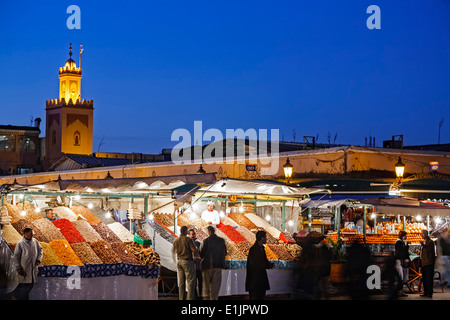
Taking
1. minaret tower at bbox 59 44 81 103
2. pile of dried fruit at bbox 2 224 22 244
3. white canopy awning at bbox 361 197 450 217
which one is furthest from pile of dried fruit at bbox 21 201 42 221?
minaret tower at bbox 59 44 81 103

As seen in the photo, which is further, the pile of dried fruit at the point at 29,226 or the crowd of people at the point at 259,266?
the pile of dried fruit at the point at 29,226

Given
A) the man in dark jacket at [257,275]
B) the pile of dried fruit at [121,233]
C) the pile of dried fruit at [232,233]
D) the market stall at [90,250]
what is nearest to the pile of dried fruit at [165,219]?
the market stall at [90,250]

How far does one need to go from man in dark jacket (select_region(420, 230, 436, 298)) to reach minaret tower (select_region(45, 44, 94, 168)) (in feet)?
171

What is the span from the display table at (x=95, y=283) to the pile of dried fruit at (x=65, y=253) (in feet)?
0.44

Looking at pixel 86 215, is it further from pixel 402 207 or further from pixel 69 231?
pixel 402 207

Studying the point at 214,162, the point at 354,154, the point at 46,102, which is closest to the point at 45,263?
the point at 354,154

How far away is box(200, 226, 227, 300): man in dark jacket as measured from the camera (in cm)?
1170

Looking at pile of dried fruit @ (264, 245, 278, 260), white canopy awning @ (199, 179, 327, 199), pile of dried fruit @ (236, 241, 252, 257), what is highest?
white canopy awning @ (199, 179, 327, 199)

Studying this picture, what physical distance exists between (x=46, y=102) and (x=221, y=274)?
58915 millimetres

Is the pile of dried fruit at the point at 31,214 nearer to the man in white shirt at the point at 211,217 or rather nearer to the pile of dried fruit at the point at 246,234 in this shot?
the man in white shirt at the point at 211,217

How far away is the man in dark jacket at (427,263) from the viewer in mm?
14680

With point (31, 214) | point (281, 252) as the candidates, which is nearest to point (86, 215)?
point (31, 214)

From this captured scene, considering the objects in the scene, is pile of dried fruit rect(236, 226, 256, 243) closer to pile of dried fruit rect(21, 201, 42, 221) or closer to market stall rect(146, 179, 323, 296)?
market stall rect(146, 179, 323, 296)

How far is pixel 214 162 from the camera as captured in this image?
86.4 ft
